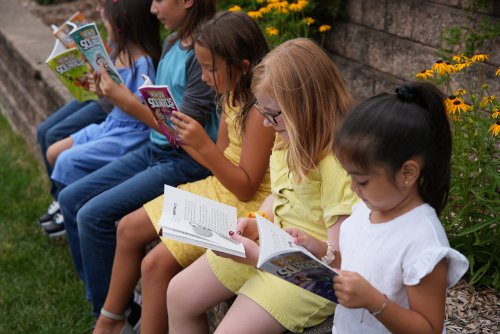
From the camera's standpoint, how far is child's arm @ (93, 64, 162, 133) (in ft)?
10.7

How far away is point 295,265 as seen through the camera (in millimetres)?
1735

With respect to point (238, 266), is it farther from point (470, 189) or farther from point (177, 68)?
point (177, 68)

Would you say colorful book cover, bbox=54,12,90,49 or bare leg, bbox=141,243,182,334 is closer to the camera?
bare leg, bbox=141,243,182,334

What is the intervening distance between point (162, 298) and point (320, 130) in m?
0.92

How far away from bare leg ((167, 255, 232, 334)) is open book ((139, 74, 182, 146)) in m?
0.54

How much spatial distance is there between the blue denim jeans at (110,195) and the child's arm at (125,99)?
13 centimetres

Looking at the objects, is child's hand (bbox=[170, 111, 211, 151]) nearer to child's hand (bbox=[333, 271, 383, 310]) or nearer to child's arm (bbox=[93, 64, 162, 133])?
child's arm (bbox=[93, 64, 162, 133])

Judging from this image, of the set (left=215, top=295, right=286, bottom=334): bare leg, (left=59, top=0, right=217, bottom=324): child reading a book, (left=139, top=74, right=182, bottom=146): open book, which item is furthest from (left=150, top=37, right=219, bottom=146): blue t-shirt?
(left=215, top=295, right=286, bottom=334): bare leg

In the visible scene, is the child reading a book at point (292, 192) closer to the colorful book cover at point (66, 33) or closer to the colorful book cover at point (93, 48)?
the colorful book cover at point (93, 48)

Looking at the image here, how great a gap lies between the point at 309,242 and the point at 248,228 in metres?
0.32

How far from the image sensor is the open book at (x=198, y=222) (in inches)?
82.8

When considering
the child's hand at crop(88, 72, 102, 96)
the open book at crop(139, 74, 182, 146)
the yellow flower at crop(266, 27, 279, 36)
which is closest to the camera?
the open book at crop(139, 74, 182, 146)

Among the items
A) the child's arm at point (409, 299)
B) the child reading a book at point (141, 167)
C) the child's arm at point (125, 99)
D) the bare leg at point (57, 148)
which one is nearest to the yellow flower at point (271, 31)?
the child reading a book at point (141, 167)

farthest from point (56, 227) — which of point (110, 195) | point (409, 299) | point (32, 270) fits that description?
point (409, 299)
